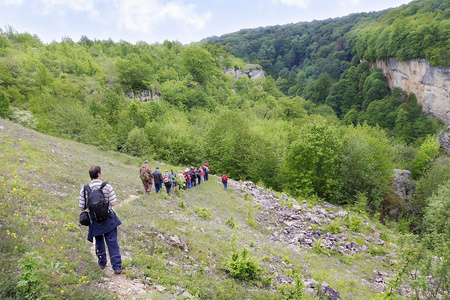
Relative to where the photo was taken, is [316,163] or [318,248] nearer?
[318,248]

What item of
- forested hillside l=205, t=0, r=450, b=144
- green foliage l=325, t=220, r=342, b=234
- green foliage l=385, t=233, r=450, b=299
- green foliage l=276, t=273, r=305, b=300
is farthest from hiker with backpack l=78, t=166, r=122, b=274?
forested hillside l=205, t=0, r=450, b=144

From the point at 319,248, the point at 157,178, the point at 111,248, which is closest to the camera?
the point at 111,248

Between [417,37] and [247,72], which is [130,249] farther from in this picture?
[247,72]

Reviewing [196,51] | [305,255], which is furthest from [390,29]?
[305,255]

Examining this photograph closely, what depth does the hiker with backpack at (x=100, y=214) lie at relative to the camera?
545cm

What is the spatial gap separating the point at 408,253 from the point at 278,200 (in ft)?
45.1

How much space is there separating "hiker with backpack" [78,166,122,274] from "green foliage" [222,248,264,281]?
338 cm

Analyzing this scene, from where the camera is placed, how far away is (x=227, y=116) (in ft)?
130

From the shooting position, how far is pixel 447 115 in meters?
67.6

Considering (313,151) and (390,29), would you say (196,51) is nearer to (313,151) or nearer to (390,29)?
(313,151)

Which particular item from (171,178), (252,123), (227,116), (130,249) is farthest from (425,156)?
(130,249)

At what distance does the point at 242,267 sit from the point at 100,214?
455cm

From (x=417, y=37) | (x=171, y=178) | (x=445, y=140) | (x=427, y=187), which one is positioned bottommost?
(x=427, y=187)

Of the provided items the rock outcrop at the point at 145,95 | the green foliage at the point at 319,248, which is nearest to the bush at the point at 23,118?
the rock outcrop at the point at 145,95
